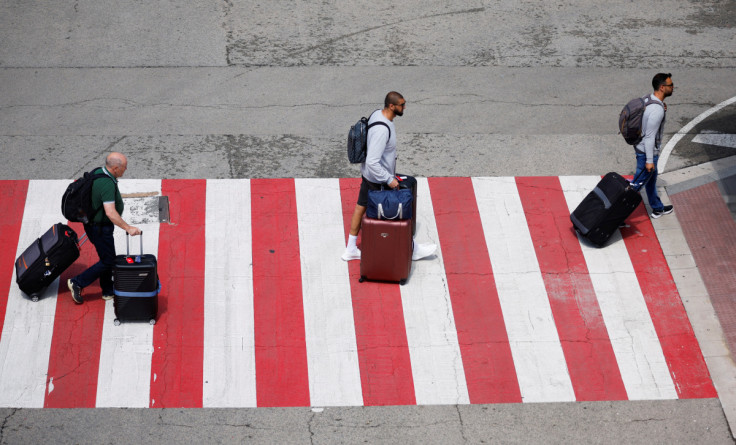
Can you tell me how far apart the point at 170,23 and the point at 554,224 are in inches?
280

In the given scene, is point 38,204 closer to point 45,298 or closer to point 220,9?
point 45,298

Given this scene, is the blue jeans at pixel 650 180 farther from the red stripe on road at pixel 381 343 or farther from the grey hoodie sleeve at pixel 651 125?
the red stripe on road at pixel 381 343

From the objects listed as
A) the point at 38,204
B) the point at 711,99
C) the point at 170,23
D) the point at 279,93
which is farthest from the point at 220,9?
the point at 711,99

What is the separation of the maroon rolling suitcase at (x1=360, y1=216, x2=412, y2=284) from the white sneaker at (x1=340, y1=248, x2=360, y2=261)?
388 mm

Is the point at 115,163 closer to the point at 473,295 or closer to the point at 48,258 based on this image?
the point at 48,258

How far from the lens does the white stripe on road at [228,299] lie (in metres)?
8.69

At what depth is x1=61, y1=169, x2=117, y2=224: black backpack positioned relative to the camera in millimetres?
8555

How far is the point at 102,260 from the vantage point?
9.10 m

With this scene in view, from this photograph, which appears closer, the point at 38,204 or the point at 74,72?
the point at 38,204

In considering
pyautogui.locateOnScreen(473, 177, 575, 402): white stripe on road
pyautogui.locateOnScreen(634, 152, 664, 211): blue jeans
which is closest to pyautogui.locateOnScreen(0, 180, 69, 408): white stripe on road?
pyautogui.locateOnScreen(473, 177, 575, 402): white stripe on road

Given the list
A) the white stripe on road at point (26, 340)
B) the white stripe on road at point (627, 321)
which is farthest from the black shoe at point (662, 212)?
the white stripe on road at point (26, 340)

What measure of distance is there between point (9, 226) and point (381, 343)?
452 cm

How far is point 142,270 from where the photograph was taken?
8.77m

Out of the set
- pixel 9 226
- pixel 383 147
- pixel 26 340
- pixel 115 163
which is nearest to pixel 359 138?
pixel 383 147
